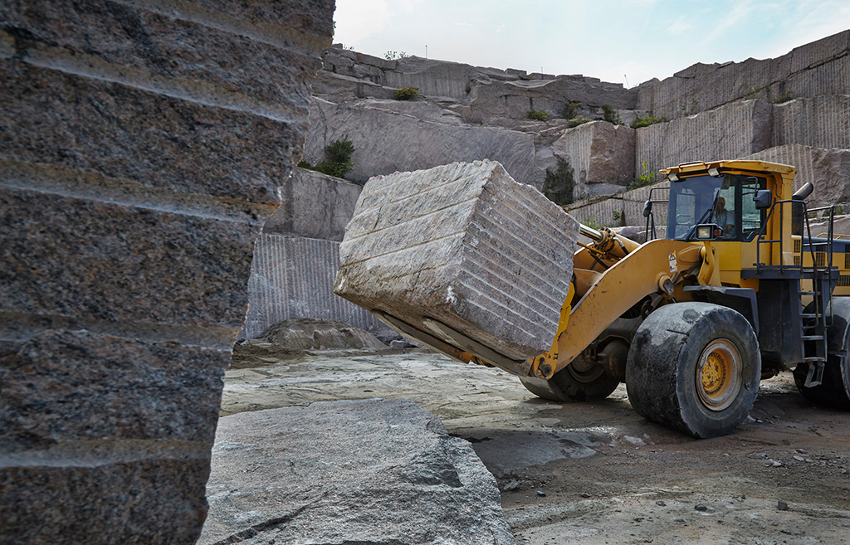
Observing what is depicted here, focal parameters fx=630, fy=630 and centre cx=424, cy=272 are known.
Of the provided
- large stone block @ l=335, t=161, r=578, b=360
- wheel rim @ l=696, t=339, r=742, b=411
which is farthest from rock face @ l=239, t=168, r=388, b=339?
wheel rim @ l=696, t=339, r=742, b=411

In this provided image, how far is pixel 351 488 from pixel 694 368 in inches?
151

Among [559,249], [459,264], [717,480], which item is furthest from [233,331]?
[717,480]

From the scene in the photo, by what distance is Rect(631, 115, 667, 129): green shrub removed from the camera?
20.4 meters

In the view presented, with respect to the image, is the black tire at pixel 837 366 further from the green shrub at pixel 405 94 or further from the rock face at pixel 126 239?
the green shrub at pixel 405 94

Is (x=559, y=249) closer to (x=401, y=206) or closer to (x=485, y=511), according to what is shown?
(x=401, y=206)

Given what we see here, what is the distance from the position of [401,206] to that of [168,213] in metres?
3.54

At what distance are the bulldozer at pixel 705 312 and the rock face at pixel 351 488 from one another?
181cm

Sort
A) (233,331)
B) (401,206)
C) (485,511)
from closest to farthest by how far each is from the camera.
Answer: (233,331), (485,511), (401,206)

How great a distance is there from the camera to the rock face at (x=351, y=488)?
175 cm

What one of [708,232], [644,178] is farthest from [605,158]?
[708,232]

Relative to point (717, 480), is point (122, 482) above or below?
above

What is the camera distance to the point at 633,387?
5215 millimetres

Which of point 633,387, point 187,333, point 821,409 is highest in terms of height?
point 187,333

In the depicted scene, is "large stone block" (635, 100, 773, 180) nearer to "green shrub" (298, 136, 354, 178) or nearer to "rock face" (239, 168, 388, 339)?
"green shrub" (298, 136, 354, 178)
